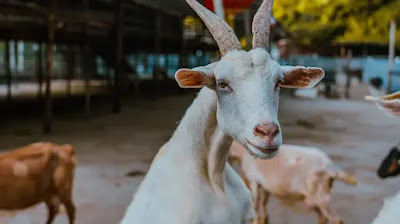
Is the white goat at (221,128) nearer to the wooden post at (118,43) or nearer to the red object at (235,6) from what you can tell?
the red object at (235,6)

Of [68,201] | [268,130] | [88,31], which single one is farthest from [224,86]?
[88,31]

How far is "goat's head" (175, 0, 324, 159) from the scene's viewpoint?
2574mm

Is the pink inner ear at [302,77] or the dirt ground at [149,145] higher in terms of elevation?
the pink inner ear at [302,77]

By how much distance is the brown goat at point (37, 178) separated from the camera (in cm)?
548

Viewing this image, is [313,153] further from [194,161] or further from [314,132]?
[314,132]

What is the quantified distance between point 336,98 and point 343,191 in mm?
16563

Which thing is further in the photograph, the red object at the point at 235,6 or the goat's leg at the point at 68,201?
the goat's leg at the point at 68,201

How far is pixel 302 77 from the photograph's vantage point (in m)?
2.91

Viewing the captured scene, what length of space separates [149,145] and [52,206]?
18.0 feet

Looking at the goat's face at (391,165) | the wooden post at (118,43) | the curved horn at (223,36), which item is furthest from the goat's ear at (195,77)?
the wooden post at (118,43)

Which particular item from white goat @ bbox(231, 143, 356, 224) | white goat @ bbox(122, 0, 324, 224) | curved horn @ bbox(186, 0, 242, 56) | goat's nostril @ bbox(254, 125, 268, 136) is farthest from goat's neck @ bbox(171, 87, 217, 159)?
white goat @ bbox(231, 143, 356, 224)

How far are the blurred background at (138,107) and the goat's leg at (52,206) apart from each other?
390 millimetres

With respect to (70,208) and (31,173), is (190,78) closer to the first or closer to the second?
(31,173)

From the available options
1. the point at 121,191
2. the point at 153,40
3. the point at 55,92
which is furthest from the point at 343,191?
the point at 55,92
